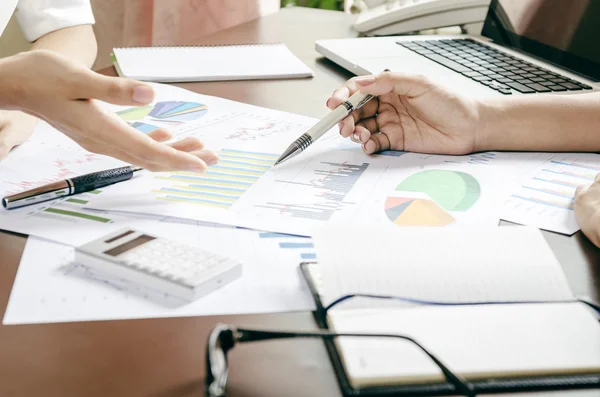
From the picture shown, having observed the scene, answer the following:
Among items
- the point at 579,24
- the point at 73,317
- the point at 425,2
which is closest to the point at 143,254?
the point at 73,317

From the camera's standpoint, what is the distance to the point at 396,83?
813 mm

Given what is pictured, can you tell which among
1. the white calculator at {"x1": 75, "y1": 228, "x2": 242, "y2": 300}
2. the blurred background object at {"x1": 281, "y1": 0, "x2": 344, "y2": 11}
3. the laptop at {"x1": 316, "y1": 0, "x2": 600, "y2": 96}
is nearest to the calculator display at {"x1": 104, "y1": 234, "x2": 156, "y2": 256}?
the white calculator at {"x1": 75, "y1": 228, "x2": 242, "y2": 300}

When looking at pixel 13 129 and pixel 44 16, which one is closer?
pixel 13 129

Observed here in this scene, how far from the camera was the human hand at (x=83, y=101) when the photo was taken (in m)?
0.60

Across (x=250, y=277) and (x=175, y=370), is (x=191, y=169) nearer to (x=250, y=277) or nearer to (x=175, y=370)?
(x=250, y=277)

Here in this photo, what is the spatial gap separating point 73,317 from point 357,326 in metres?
0.19

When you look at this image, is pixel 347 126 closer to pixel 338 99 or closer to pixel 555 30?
pixel 338 99

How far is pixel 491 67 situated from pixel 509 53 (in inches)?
3.9

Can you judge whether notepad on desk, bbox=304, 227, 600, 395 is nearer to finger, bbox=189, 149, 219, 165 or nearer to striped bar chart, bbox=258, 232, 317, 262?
striped bar chart, bbox=258, 232, 317, 262

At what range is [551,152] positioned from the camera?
81 centimetres

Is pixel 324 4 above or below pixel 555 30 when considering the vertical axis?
below

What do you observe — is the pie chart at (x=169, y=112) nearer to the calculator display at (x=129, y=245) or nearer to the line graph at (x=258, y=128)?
the line graph at (x=258, y=128)

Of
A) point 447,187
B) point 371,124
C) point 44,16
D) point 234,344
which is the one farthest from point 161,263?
point 44,16

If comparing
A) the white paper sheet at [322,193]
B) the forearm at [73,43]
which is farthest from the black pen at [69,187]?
the forearm at [73,43]
